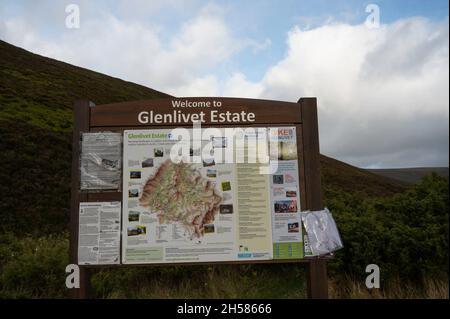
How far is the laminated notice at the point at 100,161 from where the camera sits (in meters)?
4.77

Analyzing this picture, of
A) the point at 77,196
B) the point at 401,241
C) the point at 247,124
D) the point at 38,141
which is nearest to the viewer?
the point at 77,196

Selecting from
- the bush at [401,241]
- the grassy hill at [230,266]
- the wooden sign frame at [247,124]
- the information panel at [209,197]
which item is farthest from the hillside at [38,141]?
the bush at [401,241]

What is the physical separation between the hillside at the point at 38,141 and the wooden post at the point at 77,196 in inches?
263

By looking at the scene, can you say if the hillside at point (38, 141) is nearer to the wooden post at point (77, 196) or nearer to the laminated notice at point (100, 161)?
the wooden post at point (77, 196)

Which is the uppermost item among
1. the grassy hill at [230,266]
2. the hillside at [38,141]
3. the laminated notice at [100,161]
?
the hillside at [38,141]

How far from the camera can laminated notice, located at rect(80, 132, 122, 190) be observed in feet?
15.7

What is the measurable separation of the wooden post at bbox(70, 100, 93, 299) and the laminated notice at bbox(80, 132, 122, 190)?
0.06 metres

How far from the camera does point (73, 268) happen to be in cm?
464

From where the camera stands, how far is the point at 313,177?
4.87 meters

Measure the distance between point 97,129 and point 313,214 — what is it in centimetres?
296

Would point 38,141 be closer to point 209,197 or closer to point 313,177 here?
point 209,197

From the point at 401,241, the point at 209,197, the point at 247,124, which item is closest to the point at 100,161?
the point at 209,197

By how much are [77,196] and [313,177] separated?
9.80ft
